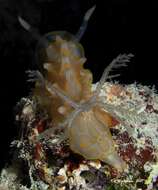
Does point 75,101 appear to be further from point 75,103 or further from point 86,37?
point 86,37

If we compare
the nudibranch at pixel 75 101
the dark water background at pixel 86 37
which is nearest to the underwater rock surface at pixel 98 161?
the nudibranch at pixel 75 101

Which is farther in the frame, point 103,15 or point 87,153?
point 103,15

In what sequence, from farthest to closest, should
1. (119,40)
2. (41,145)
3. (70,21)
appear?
(70,21) < (119,40) < (41,145)

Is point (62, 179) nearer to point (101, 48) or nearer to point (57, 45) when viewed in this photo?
point (57, 45)

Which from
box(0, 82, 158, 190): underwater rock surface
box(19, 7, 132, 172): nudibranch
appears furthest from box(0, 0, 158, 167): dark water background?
box(19, 7, 132, 172): nudibranch

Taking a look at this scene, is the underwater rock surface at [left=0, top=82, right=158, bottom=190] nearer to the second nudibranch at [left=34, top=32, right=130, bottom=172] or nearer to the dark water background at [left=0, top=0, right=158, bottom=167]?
the second nudibranch at [left=34, top=32, right=130, bottom=172]

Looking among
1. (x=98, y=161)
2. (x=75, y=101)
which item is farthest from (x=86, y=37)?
(x=98, y=161)

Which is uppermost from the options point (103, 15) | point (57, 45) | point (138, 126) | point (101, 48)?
point (57, 45)

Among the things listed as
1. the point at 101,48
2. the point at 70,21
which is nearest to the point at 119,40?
the point at 101,48
